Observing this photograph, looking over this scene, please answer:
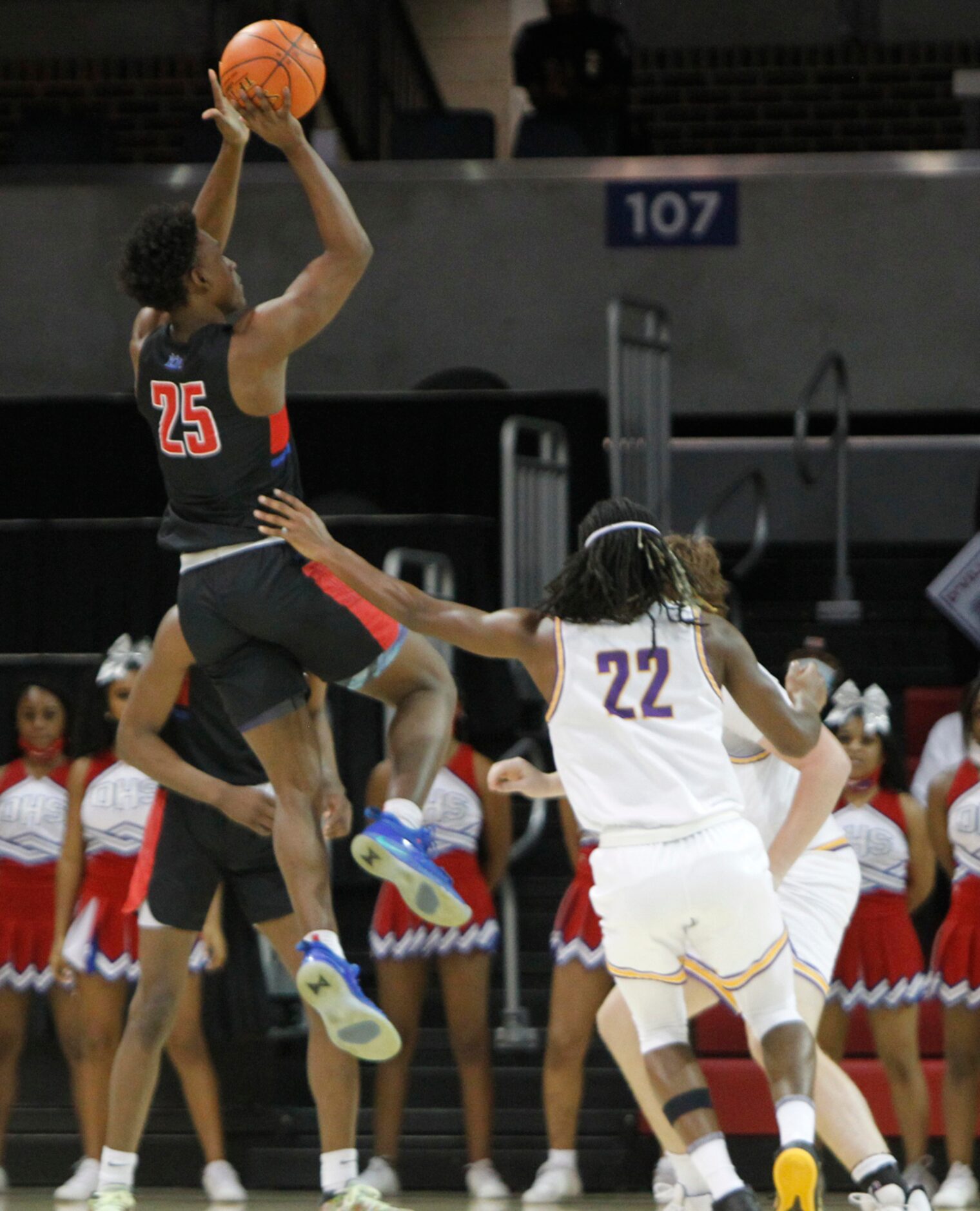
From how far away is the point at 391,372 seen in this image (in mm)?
12164

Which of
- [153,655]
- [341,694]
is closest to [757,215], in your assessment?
[341,694]

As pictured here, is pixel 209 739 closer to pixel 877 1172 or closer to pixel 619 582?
pixel 619 582

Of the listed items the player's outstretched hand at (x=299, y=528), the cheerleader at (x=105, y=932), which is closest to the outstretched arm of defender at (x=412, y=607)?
the player's outstretched hand at (x=299, y=528)

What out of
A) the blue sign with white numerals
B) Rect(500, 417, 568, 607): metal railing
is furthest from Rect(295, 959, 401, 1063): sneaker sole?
the blue sign with white numerals

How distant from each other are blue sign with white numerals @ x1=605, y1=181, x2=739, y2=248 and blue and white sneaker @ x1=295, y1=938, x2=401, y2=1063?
27.3ft

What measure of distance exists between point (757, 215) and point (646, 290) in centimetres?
81

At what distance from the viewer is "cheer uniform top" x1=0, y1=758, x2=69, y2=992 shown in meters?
7.05

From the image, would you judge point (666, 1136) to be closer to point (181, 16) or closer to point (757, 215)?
point (757, 215)

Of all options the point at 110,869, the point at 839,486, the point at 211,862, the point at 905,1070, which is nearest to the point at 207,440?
the point at 211,862

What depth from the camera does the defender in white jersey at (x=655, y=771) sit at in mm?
4277

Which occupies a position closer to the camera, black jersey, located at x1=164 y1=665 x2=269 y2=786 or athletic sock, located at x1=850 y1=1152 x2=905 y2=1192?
athletic sock, located at x1=850 y1=1152 x2=905 y2=1192

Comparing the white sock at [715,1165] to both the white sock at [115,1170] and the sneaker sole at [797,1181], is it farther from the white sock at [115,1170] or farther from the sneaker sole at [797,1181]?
the white sock at [115,1170]

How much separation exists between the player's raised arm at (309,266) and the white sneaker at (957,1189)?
11.7 ft

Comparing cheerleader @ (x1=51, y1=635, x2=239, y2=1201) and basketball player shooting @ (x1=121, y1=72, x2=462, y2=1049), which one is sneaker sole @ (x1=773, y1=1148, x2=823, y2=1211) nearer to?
basketball player shooting @ (x1=121, y1=72, x2=462, y2=1049)
